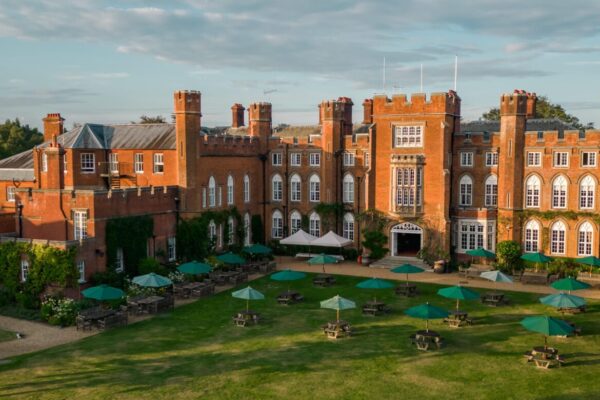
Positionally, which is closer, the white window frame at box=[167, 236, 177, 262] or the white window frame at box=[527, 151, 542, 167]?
the white window frame at box=[167, 236, 177, 262]

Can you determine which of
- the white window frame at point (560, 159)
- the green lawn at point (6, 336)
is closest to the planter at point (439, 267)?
the white window frame at point (560, 159)

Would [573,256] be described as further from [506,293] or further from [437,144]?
[437,144]

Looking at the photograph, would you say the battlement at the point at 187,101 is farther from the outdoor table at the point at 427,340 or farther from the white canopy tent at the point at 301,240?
the outdoor table at the point at 427,340

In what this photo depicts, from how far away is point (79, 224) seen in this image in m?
36.2

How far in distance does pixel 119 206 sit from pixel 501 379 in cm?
2501

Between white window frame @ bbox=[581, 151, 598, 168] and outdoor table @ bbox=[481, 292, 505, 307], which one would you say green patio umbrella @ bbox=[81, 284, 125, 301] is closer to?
outdoor table @ bbox=[481, 292, 505, 307]

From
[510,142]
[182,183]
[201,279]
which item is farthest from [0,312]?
[510,142]

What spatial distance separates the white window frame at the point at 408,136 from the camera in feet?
Result: 149

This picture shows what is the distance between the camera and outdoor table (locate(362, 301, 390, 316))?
102ft

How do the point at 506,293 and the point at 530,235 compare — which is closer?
the point at 506,293

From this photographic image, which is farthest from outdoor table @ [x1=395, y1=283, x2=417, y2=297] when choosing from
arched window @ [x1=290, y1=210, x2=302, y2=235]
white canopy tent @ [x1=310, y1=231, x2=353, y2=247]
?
arched window @ [x1=290, y1=210, x2=302, y2=235]

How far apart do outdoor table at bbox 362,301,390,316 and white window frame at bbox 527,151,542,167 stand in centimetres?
1872

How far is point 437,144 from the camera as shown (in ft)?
147

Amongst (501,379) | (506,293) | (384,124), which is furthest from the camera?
(384,124)
